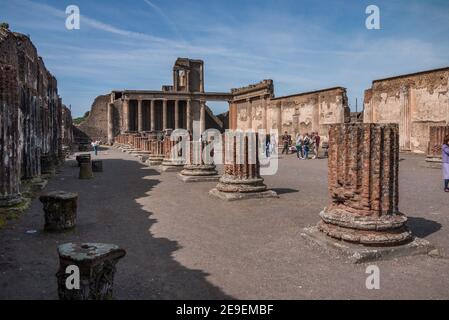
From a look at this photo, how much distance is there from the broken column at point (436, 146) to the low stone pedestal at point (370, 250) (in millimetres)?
10995

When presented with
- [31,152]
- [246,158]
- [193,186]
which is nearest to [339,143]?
[246,158]

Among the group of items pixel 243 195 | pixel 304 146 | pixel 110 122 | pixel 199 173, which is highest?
pixel 110 122

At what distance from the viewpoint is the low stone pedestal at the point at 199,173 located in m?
12.4

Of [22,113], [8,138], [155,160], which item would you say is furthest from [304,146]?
[8,138]

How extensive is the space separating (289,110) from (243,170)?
855 inches

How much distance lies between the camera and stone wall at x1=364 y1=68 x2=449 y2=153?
18875 mm

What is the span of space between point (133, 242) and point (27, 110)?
7817mm

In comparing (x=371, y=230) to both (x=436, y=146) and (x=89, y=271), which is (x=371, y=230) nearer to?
(x=89, y=271)

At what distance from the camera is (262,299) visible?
3.66 m

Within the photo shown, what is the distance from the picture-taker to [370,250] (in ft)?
15.9

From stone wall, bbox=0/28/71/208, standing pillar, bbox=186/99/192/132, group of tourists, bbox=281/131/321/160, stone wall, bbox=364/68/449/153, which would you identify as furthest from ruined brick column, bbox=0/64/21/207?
standing pillar, bbox=186/99/192/132

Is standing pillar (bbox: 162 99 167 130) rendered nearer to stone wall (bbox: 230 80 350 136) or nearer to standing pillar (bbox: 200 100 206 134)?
standing pillar (bbox: 200 100 206 134)

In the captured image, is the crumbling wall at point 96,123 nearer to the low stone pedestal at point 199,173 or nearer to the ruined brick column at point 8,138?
the low stone pedestal at point 199,173

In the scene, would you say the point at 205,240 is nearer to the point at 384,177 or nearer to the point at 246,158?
the point at 384,177
